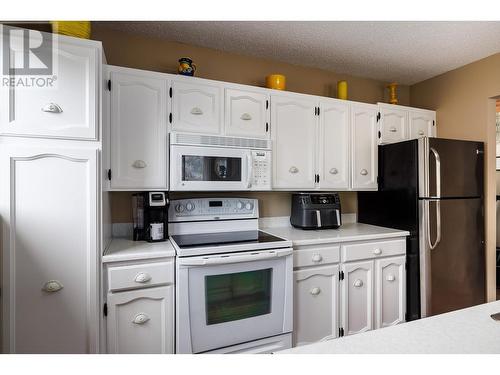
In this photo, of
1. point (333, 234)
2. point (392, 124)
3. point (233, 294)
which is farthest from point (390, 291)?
point (392, 124)

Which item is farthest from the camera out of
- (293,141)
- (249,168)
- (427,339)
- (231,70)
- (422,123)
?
(422,123)

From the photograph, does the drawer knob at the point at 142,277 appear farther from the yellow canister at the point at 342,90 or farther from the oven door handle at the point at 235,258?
the yellow canister at the point at 342,90

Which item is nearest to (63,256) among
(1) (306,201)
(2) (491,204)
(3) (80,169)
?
(3) (80,169)

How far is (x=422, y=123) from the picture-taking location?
2814 mm

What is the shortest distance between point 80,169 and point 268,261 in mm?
1216

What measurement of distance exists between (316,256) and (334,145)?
1018 mm

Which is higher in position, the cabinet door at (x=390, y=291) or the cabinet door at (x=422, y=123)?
the cabinet door at (x=422, y=123)

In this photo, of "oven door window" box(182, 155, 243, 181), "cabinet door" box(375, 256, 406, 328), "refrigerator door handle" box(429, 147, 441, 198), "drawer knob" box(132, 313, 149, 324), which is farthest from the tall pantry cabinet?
"refrigerator door handle" box(429, 147, 441, 198)

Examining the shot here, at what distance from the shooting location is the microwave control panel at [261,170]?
213 cm

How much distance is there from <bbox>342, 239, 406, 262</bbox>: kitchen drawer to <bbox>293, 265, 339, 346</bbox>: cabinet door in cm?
16

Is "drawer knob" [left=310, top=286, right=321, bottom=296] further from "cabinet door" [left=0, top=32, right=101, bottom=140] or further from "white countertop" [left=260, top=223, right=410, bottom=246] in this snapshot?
"cabinet door" [left=0, top=32, right=101, bottom=140]

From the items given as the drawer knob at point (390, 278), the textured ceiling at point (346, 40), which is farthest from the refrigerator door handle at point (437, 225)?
the textured ceiling at point (346, 40)

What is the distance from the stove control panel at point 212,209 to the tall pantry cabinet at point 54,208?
2.11 ft

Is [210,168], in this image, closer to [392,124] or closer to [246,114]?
[246,114]
